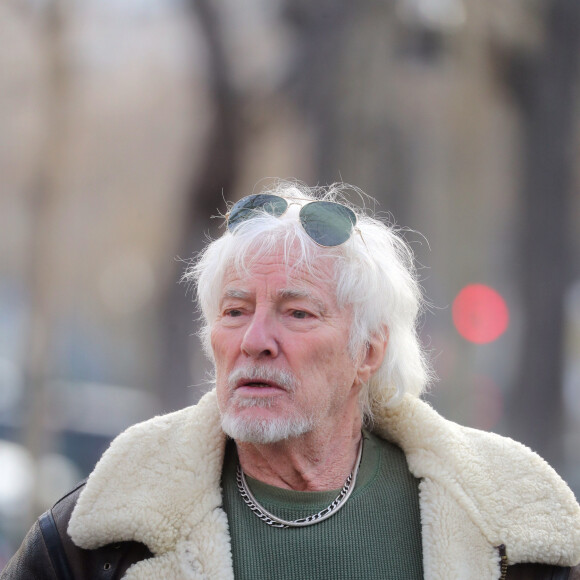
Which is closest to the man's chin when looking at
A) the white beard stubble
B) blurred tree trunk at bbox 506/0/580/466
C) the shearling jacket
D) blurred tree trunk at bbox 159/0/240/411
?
the white beard stubble

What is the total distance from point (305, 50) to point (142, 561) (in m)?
5.65

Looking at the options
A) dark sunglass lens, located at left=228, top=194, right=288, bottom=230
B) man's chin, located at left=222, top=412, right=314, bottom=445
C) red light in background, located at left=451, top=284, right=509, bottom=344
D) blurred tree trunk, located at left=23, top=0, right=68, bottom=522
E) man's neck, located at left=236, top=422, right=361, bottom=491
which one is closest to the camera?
man's chin, located at left=222, top=412, right=314, bottom=445

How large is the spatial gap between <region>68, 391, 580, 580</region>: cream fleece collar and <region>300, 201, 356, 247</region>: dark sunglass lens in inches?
22.4

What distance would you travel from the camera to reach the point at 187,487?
2.12 metres

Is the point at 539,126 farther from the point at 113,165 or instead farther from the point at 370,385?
the point at 370,385

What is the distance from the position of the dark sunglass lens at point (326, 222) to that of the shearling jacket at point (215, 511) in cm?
56

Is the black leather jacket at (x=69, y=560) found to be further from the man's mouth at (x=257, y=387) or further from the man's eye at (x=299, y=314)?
the man's eye at (x=299, y=314)

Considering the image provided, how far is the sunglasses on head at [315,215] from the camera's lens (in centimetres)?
233

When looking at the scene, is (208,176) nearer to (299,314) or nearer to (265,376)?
(299,314)

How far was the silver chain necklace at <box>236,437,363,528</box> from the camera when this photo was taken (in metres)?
2.15

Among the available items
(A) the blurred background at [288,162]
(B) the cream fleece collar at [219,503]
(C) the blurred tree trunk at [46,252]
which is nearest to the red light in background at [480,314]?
(A) the blurred background at [288,162]

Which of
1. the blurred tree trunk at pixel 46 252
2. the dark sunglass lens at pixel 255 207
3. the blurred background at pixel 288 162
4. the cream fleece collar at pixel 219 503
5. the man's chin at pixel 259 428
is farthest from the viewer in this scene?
the blurred background at pixel 288 162

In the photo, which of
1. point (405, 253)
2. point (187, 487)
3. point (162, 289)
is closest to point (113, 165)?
point (162, 289)

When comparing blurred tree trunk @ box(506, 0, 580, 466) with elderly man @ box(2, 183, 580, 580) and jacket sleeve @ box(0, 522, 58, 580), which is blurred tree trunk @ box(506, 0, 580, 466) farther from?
jacket sleeve @ box(0, 522, 58, 580)
